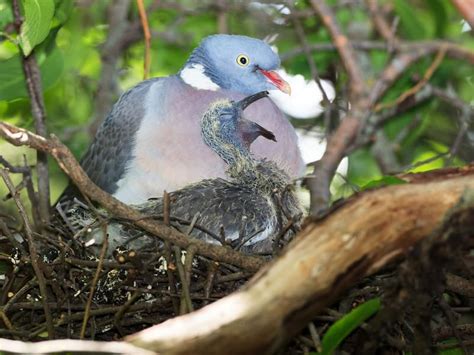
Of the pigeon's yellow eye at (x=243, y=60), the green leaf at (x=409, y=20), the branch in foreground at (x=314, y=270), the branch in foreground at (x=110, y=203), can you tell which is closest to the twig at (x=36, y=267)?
the branch in foreground at (x=110, y=203)

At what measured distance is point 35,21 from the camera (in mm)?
3215

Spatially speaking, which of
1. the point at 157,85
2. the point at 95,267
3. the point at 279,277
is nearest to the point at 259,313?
the point at 279,277

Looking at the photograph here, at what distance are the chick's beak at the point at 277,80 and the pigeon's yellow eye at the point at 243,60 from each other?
6cm

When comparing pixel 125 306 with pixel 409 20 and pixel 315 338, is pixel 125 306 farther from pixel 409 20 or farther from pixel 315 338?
pixel 409 20

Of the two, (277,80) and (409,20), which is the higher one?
(409,20)

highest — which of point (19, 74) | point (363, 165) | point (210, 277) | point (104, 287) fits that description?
point (19, 74)

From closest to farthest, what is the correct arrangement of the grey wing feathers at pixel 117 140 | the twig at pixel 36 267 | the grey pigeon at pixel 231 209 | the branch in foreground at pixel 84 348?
the branch in foreground at pixel 84 348 < the twig at pixel 36 267 < the grey pigeon at pixel 231 209 < the grey wing feathers at pixel 117 140

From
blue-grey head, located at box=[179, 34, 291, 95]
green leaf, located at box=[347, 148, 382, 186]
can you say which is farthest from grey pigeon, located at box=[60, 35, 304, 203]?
green leaf, located at box=[347, 148, 382, 186]

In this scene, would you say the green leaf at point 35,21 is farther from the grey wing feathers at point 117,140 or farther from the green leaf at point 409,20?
the green leaf at point 409,20

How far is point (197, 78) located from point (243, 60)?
0.21 metres

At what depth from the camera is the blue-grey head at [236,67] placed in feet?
Result: 12.3

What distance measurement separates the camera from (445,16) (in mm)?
3562

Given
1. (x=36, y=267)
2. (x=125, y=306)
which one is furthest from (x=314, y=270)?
(x=36, y=267)

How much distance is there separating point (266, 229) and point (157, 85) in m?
0.95
